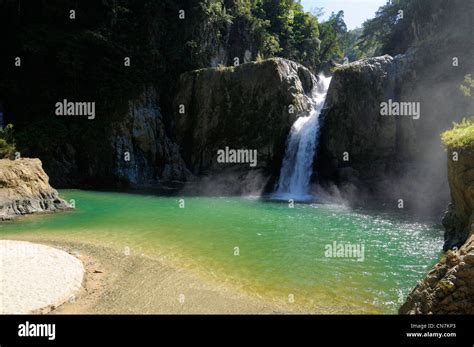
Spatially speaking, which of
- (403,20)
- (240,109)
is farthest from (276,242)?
(403,20)

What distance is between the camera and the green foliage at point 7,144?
27656 mm

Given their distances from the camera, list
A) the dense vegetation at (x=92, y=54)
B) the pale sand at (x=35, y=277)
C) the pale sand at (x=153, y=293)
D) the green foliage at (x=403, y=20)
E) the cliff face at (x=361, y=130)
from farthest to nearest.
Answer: the green foliage at (x=403, y=20) → the dense vegetation at (x=92, y=54) → the cliff face at (x=361, y=130) → the pale sand at (x=153, y=293) → the pale sand at (x=35, y=277)

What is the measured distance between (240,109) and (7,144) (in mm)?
19126

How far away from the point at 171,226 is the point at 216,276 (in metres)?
7.12

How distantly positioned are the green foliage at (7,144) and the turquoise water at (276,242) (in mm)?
8290

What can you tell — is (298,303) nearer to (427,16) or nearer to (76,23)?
(76,23)

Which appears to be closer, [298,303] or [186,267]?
[298,303]

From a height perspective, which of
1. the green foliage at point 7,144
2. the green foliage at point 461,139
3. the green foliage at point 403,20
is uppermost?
the green foliage at point 403,20

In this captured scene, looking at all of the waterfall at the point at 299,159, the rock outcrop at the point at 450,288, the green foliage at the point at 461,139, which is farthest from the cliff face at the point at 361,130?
the rock outcrop at the point at 450,288

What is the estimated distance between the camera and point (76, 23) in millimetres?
36781

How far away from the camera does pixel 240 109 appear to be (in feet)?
115

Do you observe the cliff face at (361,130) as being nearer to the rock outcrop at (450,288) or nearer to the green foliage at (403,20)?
the green foliage at (403,20)

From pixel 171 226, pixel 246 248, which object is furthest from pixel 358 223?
pixel 171 226
